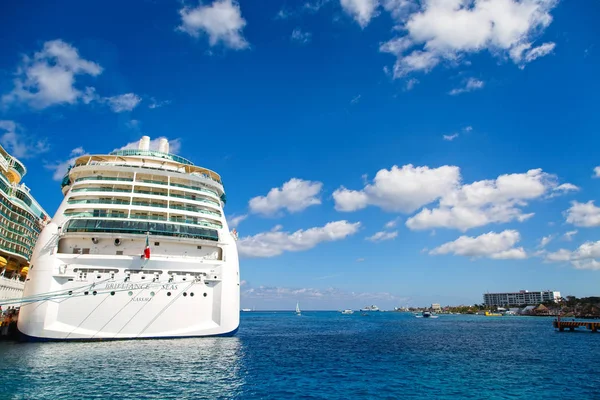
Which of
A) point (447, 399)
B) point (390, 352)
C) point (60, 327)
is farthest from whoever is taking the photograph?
point (390, 352)

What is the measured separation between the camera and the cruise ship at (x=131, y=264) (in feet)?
87.9

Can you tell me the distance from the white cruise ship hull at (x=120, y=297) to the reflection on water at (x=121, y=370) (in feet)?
3.70

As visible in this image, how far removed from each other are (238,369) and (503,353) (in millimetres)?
25891

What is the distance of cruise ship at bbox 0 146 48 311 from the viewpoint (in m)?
43.3

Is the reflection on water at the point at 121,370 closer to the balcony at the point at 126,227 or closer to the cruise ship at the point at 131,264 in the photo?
the cruise ship at the point at 131,264

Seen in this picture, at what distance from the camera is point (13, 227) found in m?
46.9

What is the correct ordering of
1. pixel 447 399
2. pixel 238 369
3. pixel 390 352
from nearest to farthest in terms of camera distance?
pixel 447 399, pixel 238 369, pixel 390 352

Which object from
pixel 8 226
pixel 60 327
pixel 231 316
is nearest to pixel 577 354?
pixel 231 316

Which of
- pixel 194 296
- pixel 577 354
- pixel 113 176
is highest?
pixel 113 176

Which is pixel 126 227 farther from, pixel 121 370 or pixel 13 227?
pixel 13 227

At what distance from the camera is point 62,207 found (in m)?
31.9

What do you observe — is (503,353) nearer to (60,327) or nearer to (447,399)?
(447,399)

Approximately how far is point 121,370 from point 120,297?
8113 mm

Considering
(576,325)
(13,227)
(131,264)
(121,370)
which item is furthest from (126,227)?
(576,325)
